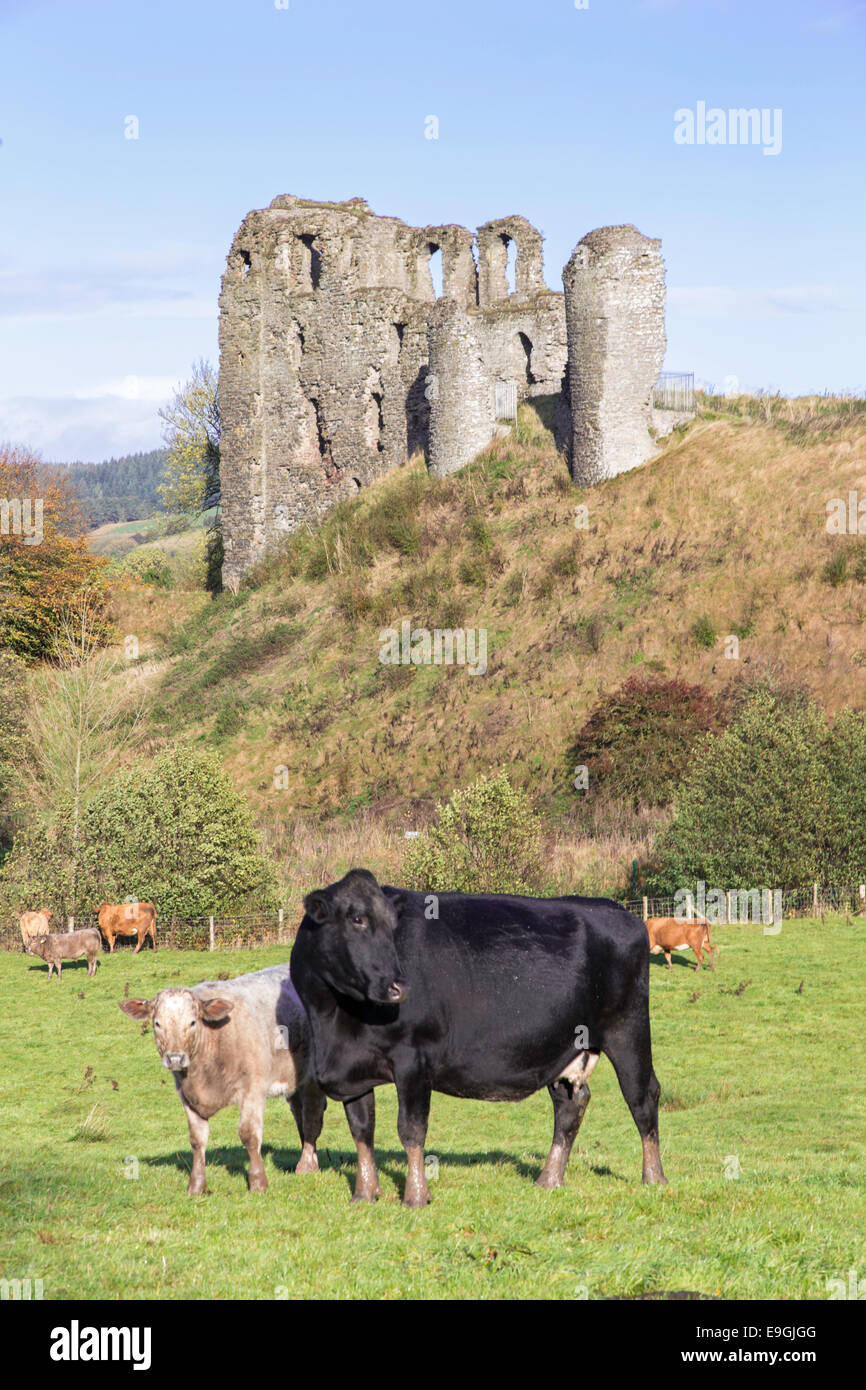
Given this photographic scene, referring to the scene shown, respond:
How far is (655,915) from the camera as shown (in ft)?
105

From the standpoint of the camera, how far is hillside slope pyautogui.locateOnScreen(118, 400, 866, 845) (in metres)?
44.6

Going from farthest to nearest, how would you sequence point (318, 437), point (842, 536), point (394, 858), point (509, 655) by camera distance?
point (318, 437)
point (509, 655)
point (842, 536)
point (394, 858)

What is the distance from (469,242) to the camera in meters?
67.6

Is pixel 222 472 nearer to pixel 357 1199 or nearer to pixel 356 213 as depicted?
pixel 356 213

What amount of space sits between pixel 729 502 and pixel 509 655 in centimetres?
970

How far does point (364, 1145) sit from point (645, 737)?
3096 centimetres

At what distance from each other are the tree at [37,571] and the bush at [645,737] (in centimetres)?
2880

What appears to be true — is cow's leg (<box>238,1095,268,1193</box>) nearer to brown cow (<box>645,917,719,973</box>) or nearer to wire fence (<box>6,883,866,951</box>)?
brown cow (<box>645,917,719,973</box>)

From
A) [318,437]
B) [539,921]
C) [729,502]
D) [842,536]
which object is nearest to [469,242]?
[318,437]

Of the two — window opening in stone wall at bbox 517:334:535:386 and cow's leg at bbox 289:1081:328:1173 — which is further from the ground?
window opening in stone wall at bbox 517:334:535:386

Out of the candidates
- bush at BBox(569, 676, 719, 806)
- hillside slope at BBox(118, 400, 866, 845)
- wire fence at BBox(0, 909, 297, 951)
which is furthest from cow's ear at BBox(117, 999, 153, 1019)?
hillside slope at BBox(118, 400, 866, 845)

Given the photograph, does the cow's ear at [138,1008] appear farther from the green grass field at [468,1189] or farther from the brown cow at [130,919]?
the brown cow at [130,919]

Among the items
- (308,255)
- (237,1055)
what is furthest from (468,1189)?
(308,255)

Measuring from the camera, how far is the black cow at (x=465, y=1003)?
1018 cm
